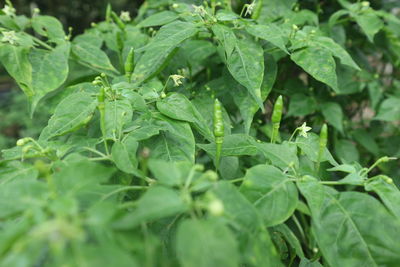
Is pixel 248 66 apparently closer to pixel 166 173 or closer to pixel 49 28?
pixel 166 173

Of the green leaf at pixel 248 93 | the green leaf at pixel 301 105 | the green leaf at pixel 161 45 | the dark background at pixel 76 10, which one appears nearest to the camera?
the green leaf at pixel 161 45

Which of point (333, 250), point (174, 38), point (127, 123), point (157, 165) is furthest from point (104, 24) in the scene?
point (333, 250)

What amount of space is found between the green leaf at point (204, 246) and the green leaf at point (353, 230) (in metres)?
0.23

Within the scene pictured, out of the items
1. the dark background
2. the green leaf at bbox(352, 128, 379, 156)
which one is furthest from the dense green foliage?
the dark background

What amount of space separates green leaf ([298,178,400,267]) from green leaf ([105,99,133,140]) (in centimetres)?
37

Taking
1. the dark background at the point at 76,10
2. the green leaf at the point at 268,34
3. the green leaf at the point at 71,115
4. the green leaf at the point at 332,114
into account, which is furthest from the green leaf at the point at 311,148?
the dark background at the point at 76,10

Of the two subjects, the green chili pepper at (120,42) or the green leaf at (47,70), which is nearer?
the green leaf at (47,70)

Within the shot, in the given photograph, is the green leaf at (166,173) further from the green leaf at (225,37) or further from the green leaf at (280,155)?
the green leaf at (225,37)

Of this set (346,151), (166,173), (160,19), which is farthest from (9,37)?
(346,151)

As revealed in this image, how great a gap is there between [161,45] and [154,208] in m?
0.55

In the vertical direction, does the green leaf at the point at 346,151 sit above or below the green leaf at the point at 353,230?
below

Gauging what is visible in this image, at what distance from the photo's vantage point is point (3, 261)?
0.43 m

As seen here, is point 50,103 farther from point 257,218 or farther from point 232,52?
point 257,218

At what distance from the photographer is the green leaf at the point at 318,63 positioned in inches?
40.1
